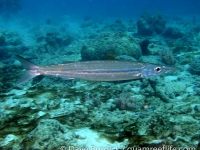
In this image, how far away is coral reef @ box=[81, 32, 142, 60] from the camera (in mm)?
11922

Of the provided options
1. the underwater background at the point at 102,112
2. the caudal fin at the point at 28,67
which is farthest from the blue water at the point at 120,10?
the caudal fin at the point at 28,67

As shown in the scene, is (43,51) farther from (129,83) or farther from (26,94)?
(129,83)

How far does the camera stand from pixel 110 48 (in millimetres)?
11898

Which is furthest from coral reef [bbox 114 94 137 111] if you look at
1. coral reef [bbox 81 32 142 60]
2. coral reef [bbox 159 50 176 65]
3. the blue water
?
the blue water

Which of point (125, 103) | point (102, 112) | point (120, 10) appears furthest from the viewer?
point (120, 10)

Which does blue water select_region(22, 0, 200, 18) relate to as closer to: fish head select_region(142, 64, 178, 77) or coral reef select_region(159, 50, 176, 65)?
coral reef select_region(159, 50, 176, 65)

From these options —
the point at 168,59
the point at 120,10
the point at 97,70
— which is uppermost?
the point at 120,10

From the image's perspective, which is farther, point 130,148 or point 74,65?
point 74,65

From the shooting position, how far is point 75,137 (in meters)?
4.45

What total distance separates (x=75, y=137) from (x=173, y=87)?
5610 millimetres

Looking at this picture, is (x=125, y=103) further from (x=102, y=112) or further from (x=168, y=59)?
(x=168, y=59)

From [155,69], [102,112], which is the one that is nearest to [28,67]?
[102,112]

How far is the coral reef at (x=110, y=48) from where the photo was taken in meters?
11.9

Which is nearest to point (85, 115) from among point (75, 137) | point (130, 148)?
point (75, 137)
